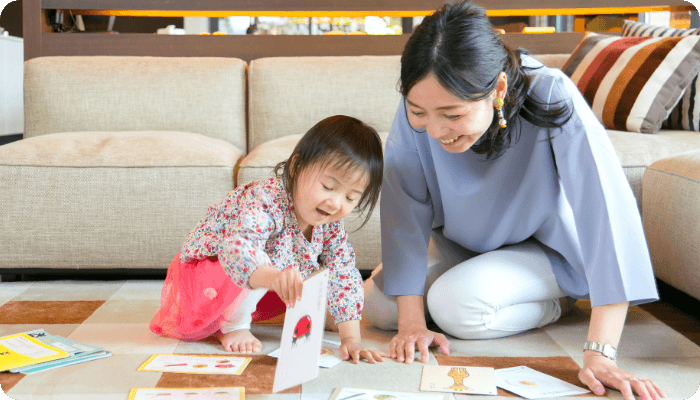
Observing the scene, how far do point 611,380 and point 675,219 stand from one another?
63cm

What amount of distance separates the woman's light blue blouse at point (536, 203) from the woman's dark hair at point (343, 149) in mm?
175

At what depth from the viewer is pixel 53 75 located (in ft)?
8.38

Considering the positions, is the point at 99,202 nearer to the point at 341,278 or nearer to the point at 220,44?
the point at 341,278

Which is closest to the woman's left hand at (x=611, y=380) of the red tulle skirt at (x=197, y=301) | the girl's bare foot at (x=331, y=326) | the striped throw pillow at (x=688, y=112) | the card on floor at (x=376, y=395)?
the card on floor at (x=376, y=395)

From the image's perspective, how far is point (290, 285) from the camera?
1.09m

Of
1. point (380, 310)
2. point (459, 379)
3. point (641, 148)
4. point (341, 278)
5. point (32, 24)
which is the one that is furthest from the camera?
point (32, 24)

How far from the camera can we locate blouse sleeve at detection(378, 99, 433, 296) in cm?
145

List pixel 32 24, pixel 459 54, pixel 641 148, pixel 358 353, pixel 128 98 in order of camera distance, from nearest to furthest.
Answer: pixel 459 54, pixel 358 353, pixel 641 148, pixel 128 98, pixel 32 24

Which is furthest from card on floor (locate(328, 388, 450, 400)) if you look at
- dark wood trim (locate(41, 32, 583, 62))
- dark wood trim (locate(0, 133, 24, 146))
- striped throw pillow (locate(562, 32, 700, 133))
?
dark wood trim (locate(0, 133, 24, 146))

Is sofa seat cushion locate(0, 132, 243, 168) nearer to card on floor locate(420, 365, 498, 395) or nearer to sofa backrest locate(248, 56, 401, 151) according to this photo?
sofa backrest locate(248, 56, 401, 151)

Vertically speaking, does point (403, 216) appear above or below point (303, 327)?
above

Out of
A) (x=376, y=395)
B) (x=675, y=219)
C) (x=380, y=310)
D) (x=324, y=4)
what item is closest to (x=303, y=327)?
(x=376, y=395)

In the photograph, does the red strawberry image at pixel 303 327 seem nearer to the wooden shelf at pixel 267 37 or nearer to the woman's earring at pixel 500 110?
the woman's earring at pixel 500 110

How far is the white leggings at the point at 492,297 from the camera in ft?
4.61
